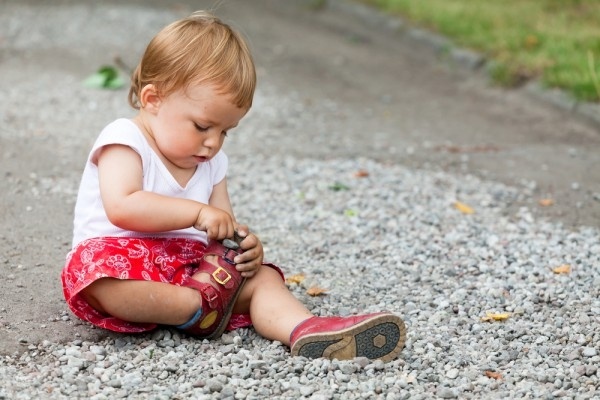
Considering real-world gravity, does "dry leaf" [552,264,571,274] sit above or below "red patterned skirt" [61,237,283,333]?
below

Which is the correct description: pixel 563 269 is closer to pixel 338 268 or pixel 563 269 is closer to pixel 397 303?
pixel 397 303

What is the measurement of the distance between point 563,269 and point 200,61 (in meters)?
1.73

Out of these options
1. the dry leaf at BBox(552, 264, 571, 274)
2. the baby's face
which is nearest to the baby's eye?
the baby's face

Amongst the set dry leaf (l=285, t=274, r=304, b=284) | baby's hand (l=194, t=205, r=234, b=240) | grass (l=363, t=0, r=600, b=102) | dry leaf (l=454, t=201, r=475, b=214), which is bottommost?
grass (l=363, t=0, r=600, b=102)

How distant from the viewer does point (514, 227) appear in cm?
432

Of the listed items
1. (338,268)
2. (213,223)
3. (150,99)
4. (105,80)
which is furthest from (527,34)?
(213,223)

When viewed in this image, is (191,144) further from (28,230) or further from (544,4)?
(544,4)

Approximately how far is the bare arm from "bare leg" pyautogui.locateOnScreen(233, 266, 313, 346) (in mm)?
251

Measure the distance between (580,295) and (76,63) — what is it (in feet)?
18.3

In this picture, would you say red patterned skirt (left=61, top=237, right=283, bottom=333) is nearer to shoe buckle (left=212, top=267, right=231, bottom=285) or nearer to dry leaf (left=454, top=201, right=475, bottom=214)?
shoe buckle (left=212, top=267, right=231, bottom=285)

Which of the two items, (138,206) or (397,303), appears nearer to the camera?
(138,206)

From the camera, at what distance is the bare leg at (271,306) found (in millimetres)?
2957

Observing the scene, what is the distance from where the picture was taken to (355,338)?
2.79 m

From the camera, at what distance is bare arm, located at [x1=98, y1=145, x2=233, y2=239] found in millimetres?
2865
